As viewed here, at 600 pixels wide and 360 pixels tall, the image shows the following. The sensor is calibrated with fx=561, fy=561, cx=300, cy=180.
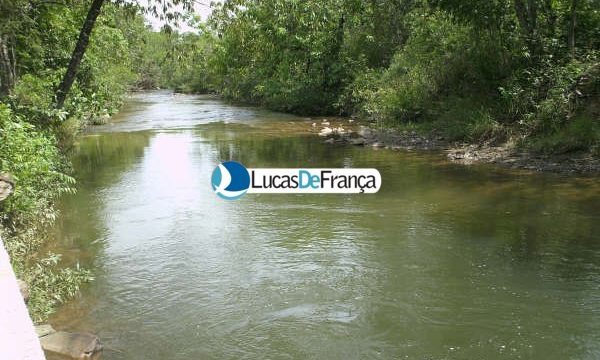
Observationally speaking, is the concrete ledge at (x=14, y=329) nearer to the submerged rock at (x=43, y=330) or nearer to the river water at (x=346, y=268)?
the submerged rock at (x=43, y=330)

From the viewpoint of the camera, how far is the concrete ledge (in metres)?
2.85

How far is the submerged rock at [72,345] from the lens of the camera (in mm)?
5027

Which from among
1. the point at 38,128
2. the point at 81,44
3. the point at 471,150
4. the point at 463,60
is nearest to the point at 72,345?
the point at 38,128

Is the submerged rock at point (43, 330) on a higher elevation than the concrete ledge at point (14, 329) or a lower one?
lower

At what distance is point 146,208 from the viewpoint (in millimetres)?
11078

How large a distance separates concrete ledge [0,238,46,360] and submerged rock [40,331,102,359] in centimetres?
177

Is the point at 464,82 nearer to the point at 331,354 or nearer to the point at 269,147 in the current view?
the point at 269,147

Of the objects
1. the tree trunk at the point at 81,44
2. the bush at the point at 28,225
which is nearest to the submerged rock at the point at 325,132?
the tree trunk at the point at 81,44

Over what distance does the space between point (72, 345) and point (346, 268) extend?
3661mm

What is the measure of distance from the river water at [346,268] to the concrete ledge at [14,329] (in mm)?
2268

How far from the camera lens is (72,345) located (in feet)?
16.8

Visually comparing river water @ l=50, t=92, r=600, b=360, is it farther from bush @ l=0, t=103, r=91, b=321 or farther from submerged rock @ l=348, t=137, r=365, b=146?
submerged rock @ l=348, t=137, r=365, b=146

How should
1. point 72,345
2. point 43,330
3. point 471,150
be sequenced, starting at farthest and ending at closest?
point 471,150, point 43,330, point 72,345

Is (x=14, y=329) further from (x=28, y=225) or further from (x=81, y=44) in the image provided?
(x=81, y=44)
